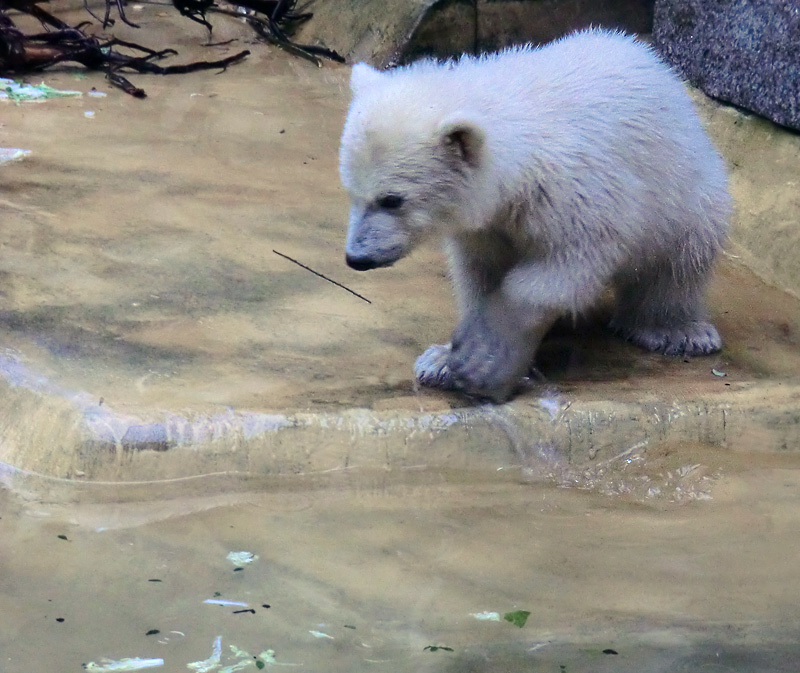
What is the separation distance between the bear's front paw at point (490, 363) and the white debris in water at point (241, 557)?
860 millimetres

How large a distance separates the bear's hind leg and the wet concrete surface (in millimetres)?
62

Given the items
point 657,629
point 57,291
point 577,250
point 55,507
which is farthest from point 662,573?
point 57,291

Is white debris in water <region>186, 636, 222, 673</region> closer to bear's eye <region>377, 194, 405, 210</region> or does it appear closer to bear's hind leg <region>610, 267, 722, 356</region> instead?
bear's eye <region>377, 194, 405, 210</region>

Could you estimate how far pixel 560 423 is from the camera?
9.70 feet

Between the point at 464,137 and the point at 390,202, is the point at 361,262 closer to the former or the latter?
the point at 390,202

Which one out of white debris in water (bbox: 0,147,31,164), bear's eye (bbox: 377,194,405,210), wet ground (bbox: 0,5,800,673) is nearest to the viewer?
wet ground (bbox: 0,5,800,673)

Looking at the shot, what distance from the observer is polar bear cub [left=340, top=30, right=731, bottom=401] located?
2719 millimetres

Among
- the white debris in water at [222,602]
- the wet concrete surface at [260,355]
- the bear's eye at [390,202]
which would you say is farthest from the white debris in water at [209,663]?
the bear's eye at [390,202]

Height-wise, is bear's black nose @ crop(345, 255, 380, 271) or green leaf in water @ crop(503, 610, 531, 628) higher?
bear's black nose @ crop(345, 255, 380, 271)

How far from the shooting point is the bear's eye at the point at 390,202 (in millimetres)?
2725

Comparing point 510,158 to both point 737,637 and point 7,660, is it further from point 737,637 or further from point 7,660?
point 7,660

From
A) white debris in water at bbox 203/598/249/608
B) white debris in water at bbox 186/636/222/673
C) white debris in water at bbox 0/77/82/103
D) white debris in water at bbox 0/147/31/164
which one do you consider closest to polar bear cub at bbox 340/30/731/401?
white debris in water at bbox 203/598/249/608

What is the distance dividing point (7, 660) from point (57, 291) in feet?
5.21

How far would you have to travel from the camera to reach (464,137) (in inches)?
105
